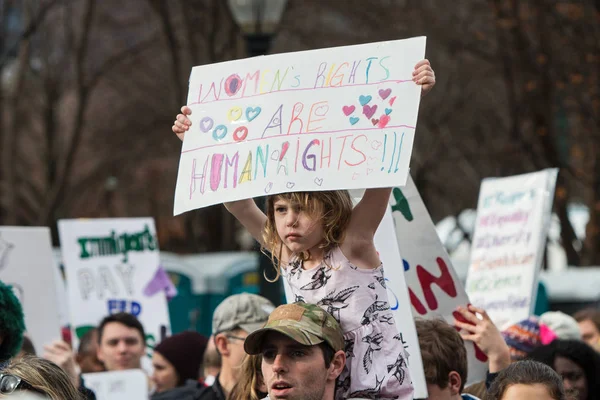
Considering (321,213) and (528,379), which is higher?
(321,213)

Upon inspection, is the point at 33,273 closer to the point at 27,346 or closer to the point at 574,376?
the point at 27,346

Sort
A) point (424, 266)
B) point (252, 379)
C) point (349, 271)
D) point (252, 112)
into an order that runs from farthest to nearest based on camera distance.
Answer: point (424, 266)
point (252, 112)
point (252, 379)
point (349, 271)

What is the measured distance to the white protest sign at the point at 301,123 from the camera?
477 cm

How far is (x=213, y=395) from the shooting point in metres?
6.20

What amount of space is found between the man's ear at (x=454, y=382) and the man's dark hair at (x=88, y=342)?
3469 mm

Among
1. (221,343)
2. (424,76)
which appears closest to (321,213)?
(424,76)

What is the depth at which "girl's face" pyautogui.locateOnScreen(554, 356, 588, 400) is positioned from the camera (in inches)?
245

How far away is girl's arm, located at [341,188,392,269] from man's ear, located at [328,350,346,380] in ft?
1.20

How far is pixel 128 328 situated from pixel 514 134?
10527mm

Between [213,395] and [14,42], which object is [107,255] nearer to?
[213,395]

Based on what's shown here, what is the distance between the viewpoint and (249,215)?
16.8ft

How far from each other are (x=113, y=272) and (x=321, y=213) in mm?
5025

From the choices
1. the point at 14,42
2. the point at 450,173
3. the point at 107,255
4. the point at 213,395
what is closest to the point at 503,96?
the point at 450,173

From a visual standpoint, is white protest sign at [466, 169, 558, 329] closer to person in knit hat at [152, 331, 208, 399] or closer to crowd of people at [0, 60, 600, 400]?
person in knit hat at [152, 331, 208, 399]
